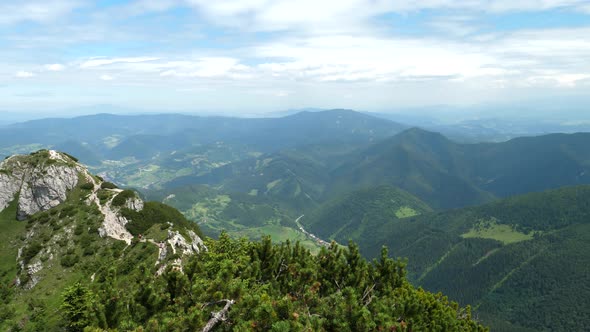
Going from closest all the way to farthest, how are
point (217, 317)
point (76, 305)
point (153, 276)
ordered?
point (217, 317), point (76, 305), point (153, 276)

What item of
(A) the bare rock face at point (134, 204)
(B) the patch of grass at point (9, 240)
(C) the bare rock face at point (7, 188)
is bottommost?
(B) the patch of grass at point (9, 240)

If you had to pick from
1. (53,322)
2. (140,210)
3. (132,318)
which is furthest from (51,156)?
(132,318)

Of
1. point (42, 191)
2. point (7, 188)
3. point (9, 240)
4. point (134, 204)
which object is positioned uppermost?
point (7, 188)

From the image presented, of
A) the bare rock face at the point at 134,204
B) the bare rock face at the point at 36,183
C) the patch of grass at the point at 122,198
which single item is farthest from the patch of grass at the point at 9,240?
the bare rock face at the point at 134,204

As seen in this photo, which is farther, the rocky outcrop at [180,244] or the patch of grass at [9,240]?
the rocky outcrop at [180,244]

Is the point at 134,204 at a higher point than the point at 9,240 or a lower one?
higher

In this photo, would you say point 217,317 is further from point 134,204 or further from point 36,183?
point 36,183

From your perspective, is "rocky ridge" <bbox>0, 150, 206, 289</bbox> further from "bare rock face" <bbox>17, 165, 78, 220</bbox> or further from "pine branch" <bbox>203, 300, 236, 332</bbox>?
"pine branch" <bbox>203, 300, 236, 332</bbox>

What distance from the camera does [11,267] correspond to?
238 ft

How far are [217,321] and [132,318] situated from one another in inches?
433

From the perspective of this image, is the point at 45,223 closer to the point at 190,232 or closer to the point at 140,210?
the point at 140,210

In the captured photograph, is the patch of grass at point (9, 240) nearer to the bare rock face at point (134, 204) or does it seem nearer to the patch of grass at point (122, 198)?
the patch of grass at point (122, 198)

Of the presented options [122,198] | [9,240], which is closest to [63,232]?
[122,198]

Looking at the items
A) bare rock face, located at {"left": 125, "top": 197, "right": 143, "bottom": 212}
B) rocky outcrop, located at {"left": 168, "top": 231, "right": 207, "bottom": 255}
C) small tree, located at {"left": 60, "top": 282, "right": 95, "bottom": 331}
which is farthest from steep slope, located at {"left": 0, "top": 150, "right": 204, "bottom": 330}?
small tree, located at {"left": 60, "top": 282, "right": 95, "bottom": 331}
